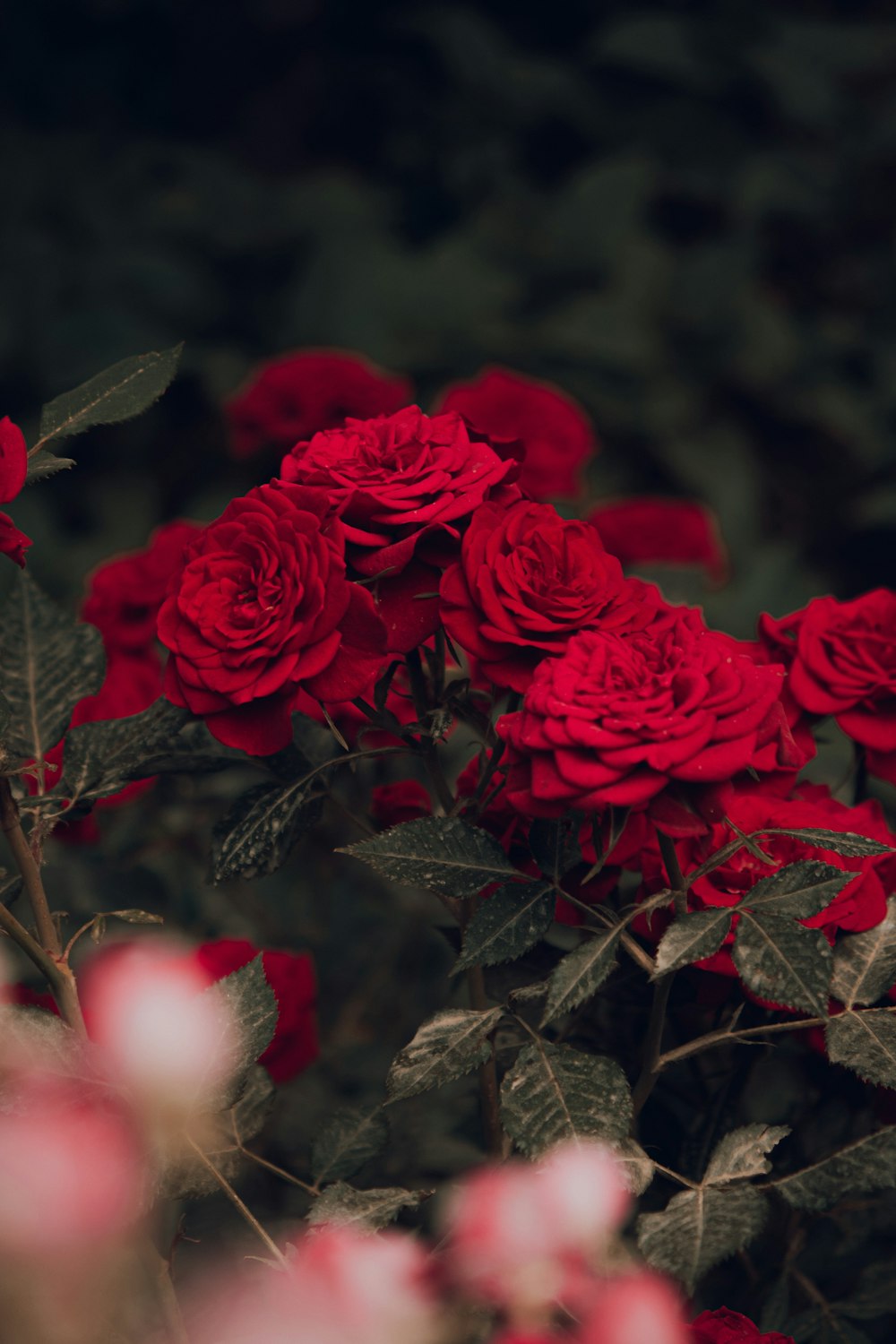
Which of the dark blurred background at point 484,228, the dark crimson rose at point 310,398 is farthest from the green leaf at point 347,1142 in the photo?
the dark blurred background at point 484,228

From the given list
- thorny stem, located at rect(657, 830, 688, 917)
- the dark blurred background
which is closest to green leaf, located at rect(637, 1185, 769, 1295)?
thorny stem, located at rect(657, 830, 688, 917)

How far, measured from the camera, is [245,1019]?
543 mm

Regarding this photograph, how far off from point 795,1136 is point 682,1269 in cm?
19

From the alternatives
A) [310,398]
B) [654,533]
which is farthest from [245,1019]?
[654,533]

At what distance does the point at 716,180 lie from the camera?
8.36ft

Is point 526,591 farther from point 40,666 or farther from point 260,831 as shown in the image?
point 40,666

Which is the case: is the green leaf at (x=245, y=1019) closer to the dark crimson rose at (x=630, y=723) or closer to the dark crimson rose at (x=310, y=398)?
the dark crimson rose at (x=630, y=723)

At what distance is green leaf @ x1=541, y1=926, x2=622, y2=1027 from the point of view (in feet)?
1.62

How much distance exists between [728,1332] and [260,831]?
289 mm

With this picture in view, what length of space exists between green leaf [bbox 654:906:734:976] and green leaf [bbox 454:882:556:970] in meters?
0.06

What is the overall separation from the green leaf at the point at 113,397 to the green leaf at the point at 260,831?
0.62 ft

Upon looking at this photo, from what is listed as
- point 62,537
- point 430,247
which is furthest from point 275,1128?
point 430,247

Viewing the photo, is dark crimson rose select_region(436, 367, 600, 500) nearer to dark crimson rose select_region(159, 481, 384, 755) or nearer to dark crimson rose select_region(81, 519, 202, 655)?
dark crimson rose select_region(81, 519, 202, 655)

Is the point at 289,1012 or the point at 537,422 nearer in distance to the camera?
the point at 289,1012
